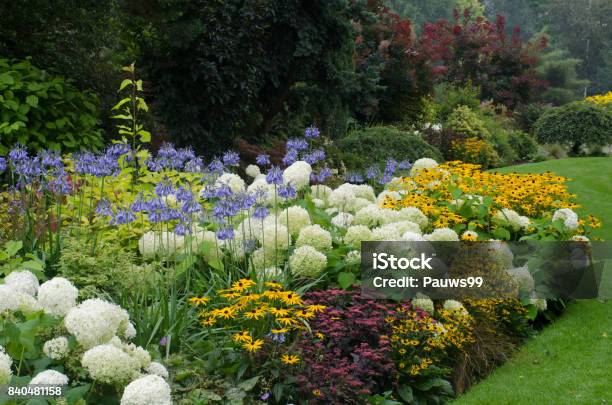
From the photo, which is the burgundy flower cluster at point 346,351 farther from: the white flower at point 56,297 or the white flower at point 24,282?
the white flower at point 24,282

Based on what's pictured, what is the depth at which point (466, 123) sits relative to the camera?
674 inches

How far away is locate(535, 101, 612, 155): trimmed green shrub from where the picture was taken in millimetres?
18203

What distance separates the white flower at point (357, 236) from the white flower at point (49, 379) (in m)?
2.97

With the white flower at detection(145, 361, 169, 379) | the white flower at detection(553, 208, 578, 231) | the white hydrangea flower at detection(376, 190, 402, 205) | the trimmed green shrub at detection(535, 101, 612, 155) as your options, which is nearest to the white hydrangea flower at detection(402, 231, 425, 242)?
the white hydrangea flower at detection(376, 190, 402, 205)

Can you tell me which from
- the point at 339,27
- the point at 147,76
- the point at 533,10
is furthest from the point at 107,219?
the point at 533,10

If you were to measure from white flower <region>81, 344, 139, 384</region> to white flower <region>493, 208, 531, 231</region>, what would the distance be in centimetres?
442

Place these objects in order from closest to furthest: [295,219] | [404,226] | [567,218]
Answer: [295,219], [404,226], [567,218]

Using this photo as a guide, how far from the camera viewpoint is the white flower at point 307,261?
5.18 meters

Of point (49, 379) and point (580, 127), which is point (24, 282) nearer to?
point (49, 379)

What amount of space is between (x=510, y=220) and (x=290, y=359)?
3442 millimetres

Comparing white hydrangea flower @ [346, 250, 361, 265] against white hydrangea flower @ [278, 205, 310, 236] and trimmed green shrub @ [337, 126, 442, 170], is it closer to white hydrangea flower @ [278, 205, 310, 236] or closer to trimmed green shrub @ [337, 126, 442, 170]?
white hydrangea flower @ [278, 205, 310, 236]

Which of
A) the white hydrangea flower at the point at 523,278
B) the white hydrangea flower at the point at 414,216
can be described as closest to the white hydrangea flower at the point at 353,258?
the white hydrangea flower at the point at 414,216

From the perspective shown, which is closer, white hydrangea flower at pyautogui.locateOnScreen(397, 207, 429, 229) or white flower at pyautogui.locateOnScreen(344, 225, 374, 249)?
white flower at pyautogui.locateOnScreen(344, 225, 374, 249)

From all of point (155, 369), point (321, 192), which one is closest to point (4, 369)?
point (155, 369)
